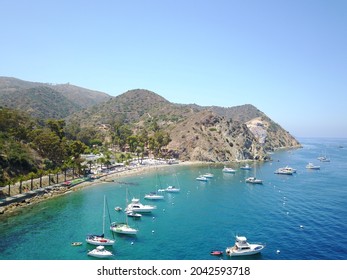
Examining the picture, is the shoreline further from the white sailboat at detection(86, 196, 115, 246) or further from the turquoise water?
the white sailboat at detection(86, 196, 115, 246)

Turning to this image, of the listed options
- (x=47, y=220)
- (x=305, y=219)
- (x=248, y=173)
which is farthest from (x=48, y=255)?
(x=248, y=173)

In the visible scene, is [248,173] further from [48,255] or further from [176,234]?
[48,255]

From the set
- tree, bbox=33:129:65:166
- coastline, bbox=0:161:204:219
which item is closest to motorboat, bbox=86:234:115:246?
coastline, bbox=0:161:204:219

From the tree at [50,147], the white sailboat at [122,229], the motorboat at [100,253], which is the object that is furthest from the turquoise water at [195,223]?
the tree at [50,147]

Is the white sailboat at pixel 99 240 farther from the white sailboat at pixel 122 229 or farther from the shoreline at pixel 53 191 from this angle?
the shoreline at pixel 53 191

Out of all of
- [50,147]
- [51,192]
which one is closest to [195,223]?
[51,192]

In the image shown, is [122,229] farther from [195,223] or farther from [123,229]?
[195,223]
